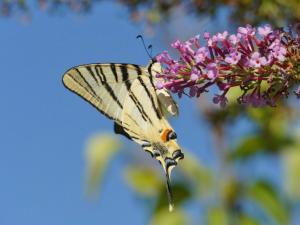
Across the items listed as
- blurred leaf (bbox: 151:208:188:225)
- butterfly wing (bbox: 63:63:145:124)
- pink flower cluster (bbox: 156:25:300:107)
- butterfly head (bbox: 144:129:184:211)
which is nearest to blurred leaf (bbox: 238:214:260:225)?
blurred leaf (bbox: 151:208:188:225)

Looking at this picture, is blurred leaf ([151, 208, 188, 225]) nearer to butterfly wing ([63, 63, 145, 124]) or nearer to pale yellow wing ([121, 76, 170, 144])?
pale yellow wing ([121, 76, 170, 144])

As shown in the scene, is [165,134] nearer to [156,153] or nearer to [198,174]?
[156,153]

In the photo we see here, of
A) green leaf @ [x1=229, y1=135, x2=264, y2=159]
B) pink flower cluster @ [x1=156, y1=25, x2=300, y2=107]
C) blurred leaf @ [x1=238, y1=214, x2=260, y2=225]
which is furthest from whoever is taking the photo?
green leaf @ [x1=229, y1=135, x2=264, y2=159]

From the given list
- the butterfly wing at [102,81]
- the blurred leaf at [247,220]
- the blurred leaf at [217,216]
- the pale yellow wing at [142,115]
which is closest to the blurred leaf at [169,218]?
the blurred leaf at [217,216]

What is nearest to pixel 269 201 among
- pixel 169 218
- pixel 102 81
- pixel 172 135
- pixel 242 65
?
pixel 169 218

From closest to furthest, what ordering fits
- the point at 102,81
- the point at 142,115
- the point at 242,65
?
the point at 242,65 → the point at 102,81 → the point at 142,115

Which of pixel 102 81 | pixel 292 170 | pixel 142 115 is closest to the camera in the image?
pixel 102 81

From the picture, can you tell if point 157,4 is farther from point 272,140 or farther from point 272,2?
point 272,140
